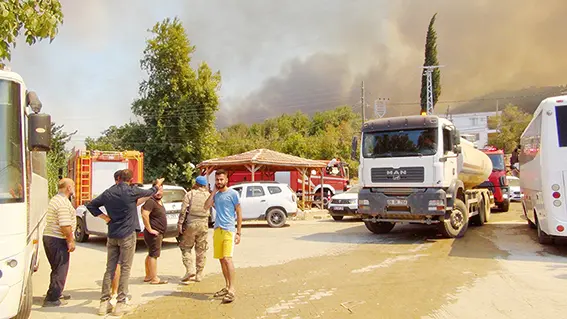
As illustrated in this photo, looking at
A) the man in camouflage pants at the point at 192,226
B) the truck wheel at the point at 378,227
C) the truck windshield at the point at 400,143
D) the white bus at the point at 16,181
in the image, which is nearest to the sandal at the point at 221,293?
the man in camouflage pants at the point at 192,226

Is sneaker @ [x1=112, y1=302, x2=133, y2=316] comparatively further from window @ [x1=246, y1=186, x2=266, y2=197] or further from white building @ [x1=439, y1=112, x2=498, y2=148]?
white building @ [x1=439, y1=112, x2=498, y2=148]

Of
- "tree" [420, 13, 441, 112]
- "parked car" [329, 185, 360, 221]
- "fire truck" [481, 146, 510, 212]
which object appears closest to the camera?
"parked car" [329, 185, 360, 221]

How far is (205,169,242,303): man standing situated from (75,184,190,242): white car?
4617 millimetres

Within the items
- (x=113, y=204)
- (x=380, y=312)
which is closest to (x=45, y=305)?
(x=113, y=204)

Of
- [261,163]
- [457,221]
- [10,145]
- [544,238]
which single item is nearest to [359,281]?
[10,145]

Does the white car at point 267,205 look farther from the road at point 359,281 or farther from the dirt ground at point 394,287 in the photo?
the dirt ground at point 394,287

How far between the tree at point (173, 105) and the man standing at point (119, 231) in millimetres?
25464

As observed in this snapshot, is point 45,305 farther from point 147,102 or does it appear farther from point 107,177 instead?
point 147,102

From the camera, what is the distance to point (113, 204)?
657 cm

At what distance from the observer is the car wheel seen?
18703mm

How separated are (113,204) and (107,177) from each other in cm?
1435

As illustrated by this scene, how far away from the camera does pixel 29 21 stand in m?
6.59

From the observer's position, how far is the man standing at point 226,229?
7.01 meters

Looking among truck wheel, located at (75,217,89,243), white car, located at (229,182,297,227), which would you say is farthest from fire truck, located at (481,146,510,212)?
truck wheel, located at (75,217,89,243)
